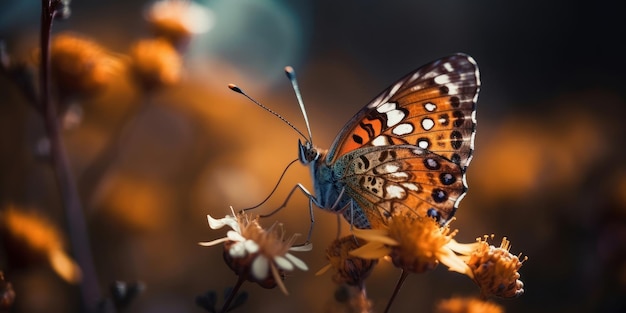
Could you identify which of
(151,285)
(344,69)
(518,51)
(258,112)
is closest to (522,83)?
(518,51)

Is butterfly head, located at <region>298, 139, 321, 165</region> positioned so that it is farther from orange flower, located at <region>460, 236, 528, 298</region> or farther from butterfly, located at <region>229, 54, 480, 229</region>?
orange flower, located at <region>460, 236, 528, 298</region>

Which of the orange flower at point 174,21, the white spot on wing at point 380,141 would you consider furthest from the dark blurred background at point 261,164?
the white spot on wing at point 380,141

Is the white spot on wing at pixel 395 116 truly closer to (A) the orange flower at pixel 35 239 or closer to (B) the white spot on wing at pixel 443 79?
(B) the white spot on wing at pixel 443 79

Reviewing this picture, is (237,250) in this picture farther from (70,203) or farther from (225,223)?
(70,203)

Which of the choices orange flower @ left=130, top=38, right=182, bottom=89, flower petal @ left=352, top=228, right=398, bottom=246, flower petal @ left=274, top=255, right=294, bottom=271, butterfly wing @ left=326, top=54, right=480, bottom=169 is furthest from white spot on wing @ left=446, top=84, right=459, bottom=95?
orange flower @ left=130, top=38, right=182, bottom=89

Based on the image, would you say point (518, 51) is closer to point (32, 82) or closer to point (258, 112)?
point (258, 112)
